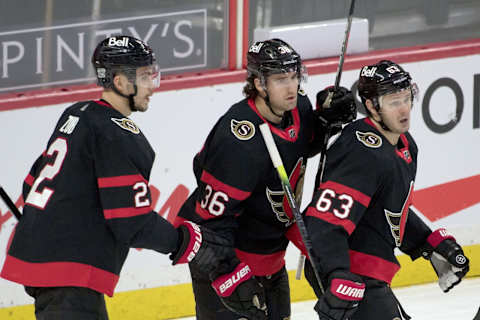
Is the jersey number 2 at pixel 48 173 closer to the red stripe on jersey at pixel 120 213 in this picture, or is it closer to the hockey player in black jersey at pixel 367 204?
the red stripe on jersey at pixel 120 213

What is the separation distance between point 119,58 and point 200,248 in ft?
1.93

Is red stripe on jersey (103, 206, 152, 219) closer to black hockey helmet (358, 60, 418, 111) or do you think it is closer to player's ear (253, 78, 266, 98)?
player's ear (253, 78, 266, 98)

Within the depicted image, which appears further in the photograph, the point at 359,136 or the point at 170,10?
the point at 170,10

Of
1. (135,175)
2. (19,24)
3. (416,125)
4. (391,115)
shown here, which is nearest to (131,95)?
(135,175)

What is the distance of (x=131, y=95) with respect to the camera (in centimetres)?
342

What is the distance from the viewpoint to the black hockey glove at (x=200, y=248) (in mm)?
3496

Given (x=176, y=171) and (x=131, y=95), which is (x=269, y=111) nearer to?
(x=131, y=95)

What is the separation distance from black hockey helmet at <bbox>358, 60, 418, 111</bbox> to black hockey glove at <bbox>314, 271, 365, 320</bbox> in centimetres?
52

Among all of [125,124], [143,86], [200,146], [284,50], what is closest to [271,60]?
[284,50]

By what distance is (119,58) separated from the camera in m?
3.44

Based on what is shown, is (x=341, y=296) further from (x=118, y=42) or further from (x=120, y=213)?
(x=118, y=42)

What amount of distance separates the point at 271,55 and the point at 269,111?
172mm

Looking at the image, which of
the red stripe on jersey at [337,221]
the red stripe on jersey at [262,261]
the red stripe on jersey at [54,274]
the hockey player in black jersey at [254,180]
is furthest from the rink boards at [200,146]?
the red stripe on jersey at [337,221]

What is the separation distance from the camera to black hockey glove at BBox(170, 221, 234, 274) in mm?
3496
